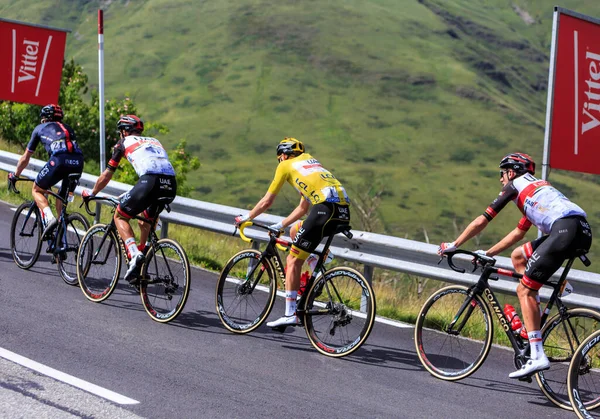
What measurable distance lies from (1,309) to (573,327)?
210 inches

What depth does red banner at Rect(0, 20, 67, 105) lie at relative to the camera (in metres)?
17.1

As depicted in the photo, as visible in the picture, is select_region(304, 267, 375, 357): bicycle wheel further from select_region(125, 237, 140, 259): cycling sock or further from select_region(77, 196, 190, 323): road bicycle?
select_region(125, 237, 140, 259): cycling sock

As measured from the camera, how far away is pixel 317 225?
736 centimetres

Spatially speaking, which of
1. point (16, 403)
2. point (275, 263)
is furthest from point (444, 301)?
point (16, 403)

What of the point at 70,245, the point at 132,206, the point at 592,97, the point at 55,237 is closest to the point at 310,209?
the point at 132,206

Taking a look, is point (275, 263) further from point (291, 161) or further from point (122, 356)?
point (122, 356)

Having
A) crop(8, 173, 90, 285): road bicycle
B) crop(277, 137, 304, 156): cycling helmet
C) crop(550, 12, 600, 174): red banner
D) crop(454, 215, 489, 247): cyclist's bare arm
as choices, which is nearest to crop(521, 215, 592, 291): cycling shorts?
crop(454, 215, 489, 247): cyclist's bare arm

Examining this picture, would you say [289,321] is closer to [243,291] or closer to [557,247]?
[243,291]

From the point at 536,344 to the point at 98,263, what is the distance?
187 inches

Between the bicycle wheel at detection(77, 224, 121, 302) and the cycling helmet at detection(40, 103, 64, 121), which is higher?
the cycling helmet at detection(40, 103, 64, 121)

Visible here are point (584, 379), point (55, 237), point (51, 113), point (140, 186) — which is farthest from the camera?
point (51, 113)

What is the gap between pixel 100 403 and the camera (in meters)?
5.49

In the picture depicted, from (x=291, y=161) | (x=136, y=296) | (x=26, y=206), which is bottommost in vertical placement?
(x=136, y=296)

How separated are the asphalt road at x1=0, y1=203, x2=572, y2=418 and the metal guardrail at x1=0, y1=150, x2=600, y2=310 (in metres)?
0.79
